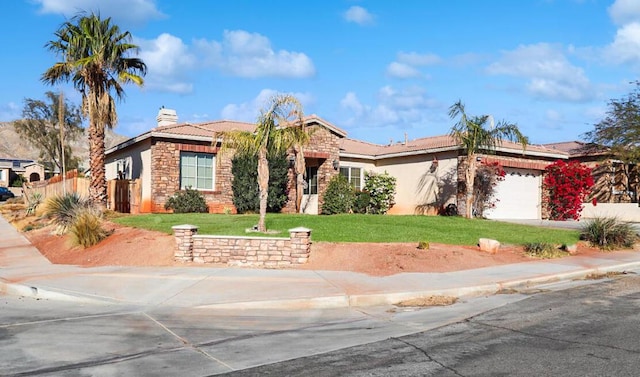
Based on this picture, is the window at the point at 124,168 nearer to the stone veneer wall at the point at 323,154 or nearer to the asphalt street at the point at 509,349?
the stone veneer wall at the point at 323,154

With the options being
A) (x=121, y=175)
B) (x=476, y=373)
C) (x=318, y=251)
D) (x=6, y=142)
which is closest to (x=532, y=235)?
(x=318, y=251)

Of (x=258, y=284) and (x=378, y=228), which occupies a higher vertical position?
(x=378, y=228)

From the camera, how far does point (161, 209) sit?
22.1 meters

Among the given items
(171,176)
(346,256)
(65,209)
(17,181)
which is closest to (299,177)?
(171,176)

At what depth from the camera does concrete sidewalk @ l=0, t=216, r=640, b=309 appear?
9.62m

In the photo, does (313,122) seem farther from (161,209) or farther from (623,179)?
(623,179)

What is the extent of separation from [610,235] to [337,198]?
35.6 feet

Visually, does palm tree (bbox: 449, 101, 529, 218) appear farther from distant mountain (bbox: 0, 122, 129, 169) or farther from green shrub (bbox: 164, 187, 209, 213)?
distant mountain (bbox: 0, 122, 129, 169)

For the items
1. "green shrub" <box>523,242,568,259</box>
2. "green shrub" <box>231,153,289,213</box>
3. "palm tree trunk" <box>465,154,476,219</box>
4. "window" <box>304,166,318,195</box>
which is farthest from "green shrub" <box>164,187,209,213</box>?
"green shrub" <box>523,242,568,259</box>

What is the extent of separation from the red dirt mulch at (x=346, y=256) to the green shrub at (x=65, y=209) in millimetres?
2498

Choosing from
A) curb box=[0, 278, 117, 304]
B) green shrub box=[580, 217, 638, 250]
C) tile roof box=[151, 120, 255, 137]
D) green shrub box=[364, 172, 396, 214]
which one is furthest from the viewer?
green shrub box=[364, 172, 396, 214]

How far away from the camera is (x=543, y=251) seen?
48.2 ft

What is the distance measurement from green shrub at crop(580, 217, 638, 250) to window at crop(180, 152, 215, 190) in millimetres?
14216

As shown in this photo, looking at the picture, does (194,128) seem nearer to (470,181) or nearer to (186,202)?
(186,202)
